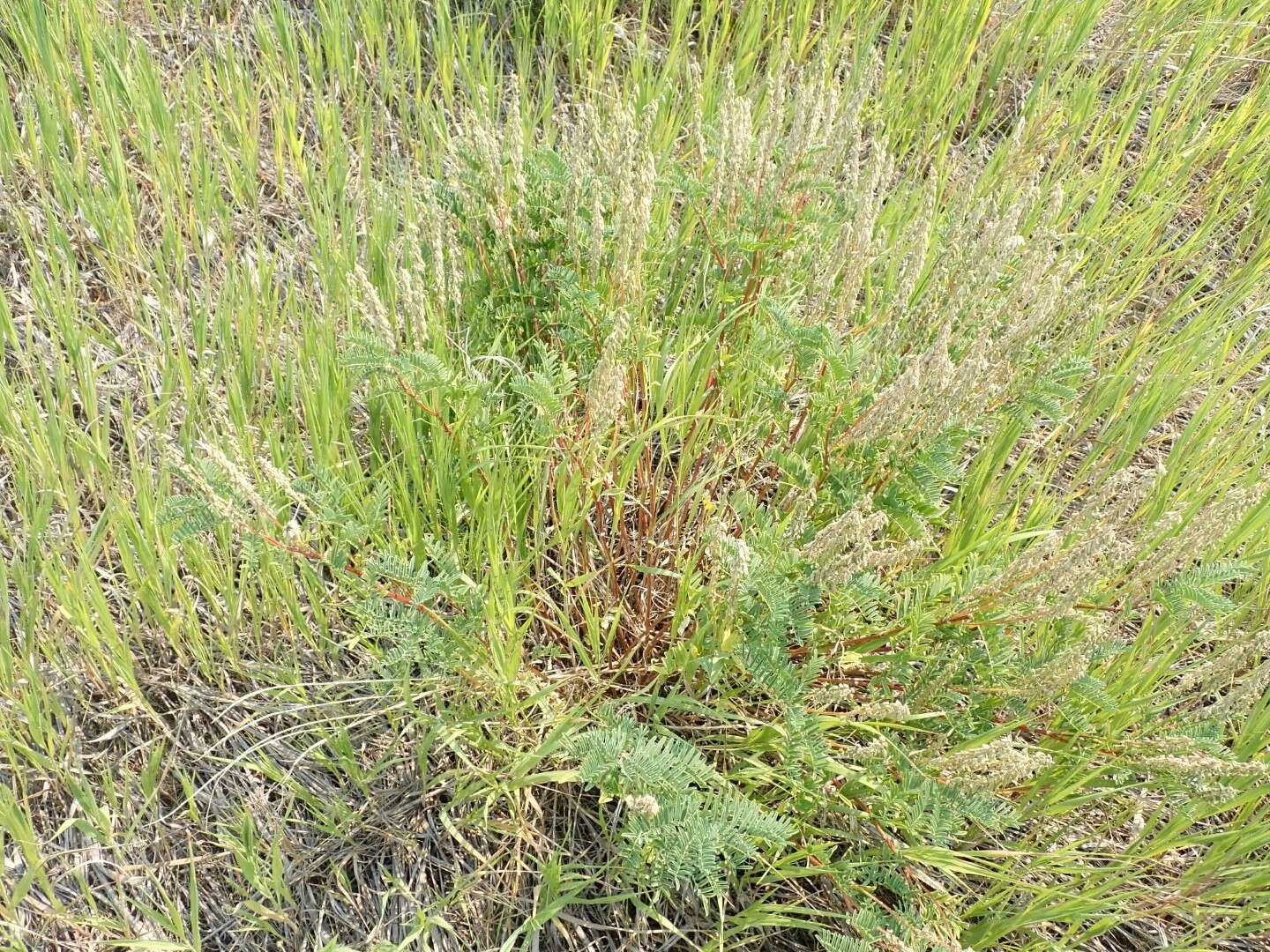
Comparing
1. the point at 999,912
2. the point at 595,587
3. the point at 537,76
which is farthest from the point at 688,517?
the point at 537,76

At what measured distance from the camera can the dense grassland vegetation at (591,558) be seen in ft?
4.86

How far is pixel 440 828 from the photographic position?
5.48ft

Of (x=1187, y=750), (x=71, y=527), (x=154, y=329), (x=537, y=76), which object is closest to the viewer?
(x=1187, y=750)

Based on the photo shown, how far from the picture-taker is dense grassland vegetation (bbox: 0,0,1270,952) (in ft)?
4.86

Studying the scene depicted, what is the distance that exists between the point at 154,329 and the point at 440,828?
54.2 inches

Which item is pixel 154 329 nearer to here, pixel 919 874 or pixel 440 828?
pixel 440 828

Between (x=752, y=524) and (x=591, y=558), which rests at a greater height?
(x=752, y=524)

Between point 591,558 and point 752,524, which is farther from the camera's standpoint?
point 591,558

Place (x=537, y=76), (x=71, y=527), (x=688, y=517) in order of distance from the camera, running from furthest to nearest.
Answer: (x=537, y=76), (x=688, y=517), (x=71, y=527)

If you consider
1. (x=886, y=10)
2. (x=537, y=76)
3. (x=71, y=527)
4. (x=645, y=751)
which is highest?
(x=886, y=10)

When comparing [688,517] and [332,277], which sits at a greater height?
[332,277]

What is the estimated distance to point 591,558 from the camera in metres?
1.94

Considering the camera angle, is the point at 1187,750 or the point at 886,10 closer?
the point at 1187,750

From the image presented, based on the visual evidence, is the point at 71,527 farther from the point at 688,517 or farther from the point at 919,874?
the point at 919,874
